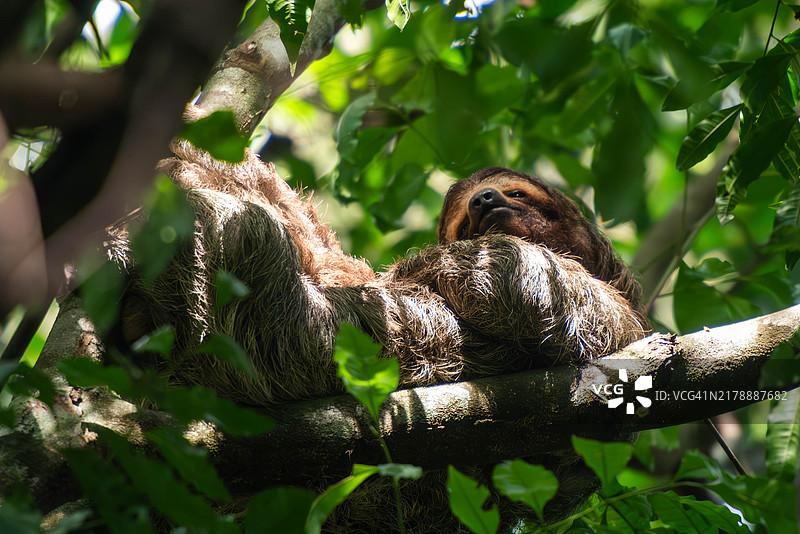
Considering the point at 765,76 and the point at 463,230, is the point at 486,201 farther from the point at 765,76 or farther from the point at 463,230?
the point at 765,76

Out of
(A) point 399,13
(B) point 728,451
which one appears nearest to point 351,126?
(A) point 399,13

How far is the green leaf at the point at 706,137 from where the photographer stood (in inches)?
144

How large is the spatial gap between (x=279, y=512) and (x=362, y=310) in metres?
2.55

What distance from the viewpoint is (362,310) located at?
4695 millimetres

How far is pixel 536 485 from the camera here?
2402 millimetres

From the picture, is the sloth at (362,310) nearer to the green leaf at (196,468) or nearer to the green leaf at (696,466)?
the green leaf at (696,466)

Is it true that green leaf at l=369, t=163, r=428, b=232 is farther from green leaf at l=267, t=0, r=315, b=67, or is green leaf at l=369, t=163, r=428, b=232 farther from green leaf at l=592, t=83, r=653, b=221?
green leaf at l=267, t=0, r=315, b=67

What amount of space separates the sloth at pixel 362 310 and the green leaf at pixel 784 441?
1.89 m

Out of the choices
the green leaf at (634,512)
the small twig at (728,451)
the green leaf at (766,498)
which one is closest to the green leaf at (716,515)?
the green leaf at (634,512)

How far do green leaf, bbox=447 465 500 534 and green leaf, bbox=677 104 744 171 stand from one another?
2.24 metres

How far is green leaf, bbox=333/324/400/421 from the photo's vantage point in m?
2.69

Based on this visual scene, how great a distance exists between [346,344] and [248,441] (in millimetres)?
1153

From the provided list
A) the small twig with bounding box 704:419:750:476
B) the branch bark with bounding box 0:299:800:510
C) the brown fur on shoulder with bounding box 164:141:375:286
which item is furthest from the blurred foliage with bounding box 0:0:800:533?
the brown fur on shoulder with bounding box 164:141:375:286

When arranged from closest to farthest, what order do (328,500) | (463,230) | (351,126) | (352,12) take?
(328,500)
(352,12)
(463,230)
(351,126)
